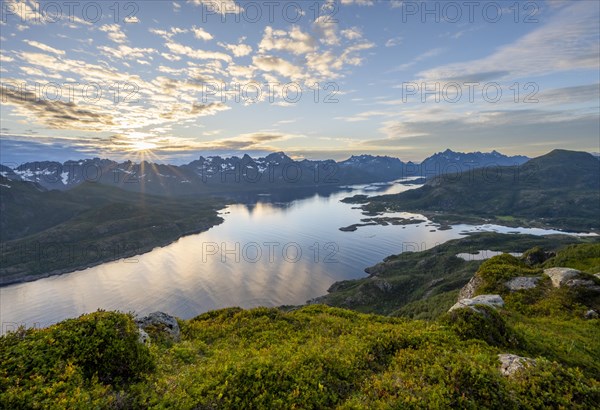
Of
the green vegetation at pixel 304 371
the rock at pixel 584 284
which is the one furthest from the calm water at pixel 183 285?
the green vegetation at pixel 304 371

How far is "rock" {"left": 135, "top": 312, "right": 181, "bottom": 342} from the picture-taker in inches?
697

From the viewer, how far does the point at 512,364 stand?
39.3 feet

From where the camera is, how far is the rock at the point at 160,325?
1770 cm

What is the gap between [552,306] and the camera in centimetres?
2458

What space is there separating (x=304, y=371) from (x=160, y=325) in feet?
37.1

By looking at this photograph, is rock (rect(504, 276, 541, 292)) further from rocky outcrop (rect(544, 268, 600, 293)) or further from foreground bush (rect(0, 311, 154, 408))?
foreground bush (rect(0, 311, 154, 408))

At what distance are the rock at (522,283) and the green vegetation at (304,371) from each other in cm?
1219

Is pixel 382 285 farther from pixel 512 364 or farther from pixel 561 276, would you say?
pixel 512 364

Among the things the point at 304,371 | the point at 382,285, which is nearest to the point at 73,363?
the point at 304,371

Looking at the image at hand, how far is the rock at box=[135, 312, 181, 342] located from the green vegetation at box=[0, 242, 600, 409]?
107 centimetres

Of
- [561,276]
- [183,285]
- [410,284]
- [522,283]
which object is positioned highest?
[561,276]

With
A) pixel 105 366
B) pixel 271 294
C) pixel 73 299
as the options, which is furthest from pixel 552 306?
pixel 73 299

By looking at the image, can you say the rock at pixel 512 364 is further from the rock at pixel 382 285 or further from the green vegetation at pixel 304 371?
the rock at pixel 382 285

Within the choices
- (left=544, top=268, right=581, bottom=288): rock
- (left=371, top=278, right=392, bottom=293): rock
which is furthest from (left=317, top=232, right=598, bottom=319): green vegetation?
(left=544, top=268, right=581, bottom=288): rock
